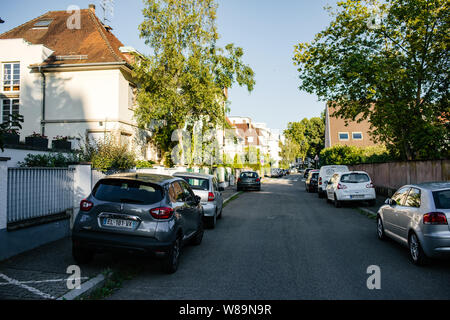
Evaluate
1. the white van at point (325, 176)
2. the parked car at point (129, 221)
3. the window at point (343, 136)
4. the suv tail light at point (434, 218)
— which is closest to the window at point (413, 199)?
the suv tail light at point (434, 218)

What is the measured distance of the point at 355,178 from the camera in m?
16.8

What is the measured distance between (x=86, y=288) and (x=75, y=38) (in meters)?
24.0

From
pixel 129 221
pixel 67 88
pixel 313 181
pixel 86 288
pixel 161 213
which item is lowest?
pixel 86 288

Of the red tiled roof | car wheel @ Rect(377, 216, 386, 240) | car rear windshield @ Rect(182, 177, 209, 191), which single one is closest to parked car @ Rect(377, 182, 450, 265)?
car wheel @ Rect(377, 216, 386, 240)

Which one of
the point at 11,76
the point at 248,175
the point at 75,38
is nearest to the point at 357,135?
the point at 248,175

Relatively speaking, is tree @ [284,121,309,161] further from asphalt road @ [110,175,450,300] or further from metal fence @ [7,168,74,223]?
metal fence @ [7,168,74,223]

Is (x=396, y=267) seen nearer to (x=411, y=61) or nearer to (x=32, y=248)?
(x=32, y=248)

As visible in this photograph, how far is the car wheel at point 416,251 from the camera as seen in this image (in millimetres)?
6340

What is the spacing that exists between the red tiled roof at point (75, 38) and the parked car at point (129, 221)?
17.8m

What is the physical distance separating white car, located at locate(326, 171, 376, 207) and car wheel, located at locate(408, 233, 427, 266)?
9.82 meters

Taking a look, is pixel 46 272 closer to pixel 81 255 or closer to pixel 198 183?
pixel 81 255

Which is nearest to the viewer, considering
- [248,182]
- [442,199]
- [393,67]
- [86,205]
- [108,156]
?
[86,205]

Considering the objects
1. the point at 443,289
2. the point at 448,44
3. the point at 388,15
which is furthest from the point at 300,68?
the point at 443,289

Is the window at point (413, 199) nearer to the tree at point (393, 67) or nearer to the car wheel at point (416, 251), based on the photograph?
the car wheel at point (416, 251)
